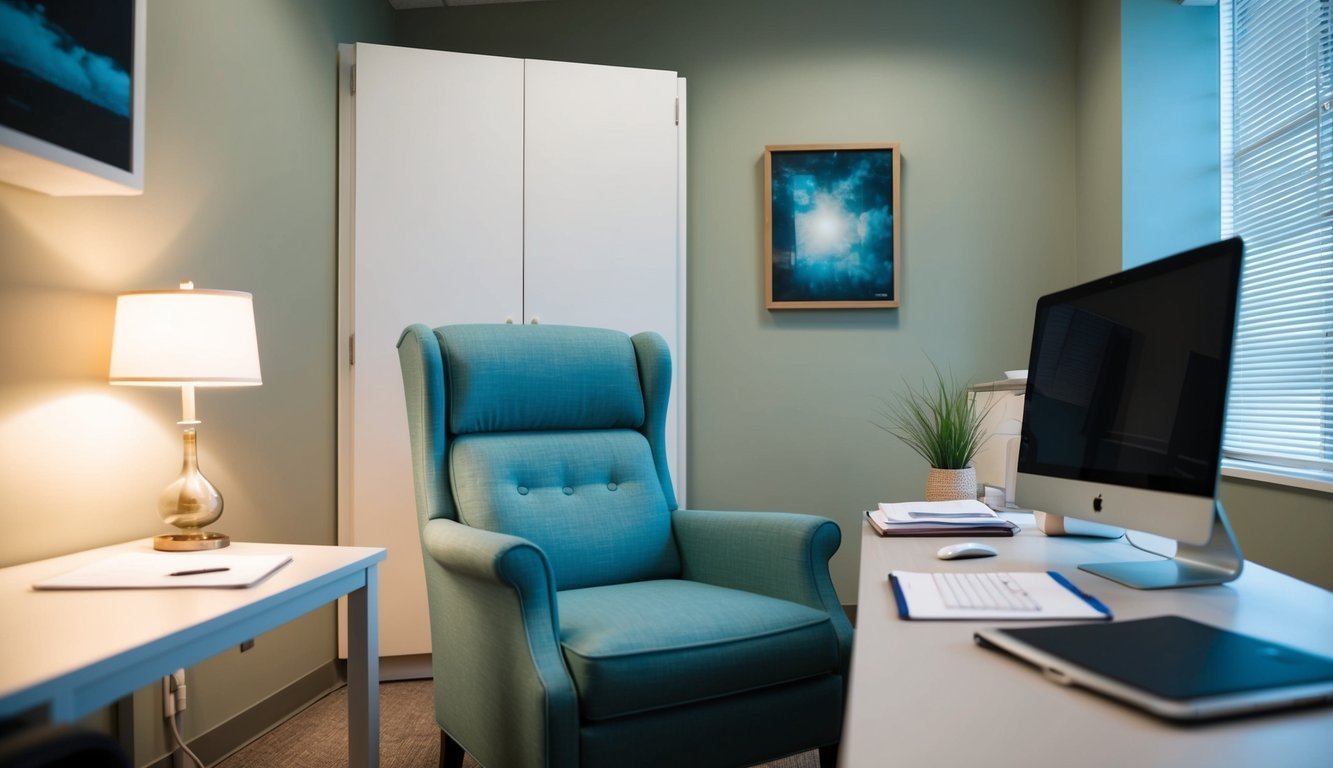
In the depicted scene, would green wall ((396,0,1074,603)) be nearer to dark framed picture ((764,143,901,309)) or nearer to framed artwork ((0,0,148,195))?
dark framed picture ((764,143,901,309))

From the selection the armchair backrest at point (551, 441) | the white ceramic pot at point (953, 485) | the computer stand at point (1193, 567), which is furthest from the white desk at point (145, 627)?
the white ceramic pot at point (953, 485)

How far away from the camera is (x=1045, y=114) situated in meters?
3.28

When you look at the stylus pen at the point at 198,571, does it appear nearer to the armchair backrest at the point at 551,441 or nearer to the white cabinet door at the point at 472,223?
the armchair backrest at the point at 551,441

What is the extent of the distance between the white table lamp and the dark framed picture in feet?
6.75

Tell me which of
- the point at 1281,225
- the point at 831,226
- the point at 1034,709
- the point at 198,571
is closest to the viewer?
the point at 1034,709

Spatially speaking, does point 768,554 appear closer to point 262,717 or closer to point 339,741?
point 339,741

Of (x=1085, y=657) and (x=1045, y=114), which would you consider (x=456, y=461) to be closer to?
(x=1085, y=657)

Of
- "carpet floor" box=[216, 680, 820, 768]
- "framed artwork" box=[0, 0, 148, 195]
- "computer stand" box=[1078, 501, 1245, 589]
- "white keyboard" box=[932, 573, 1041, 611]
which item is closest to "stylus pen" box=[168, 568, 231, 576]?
"framed artwork" box=[0, 0, 148, 195]

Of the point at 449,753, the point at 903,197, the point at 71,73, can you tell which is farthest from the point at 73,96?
the point at 903,197

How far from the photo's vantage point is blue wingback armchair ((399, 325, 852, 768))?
1.47m

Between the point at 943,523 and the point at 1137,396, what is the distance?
0.48m

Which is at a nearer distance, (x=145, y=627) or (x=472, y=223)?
(x=145, y=627)

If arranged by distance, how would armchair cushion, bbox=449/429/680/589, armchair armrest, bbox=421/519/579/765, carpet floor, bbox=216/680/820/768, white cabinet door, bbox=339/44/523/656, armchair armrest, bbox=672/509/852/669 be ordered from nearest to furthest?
armchair armrest, bbox=421/519/579/765
armchair armrest, bbox=672/509/852/669
armchair cushion, bbox=449/429/680/589
carpet floor, bbox=216/680/820/768
white cabinet door, bbox=339/44/523/656

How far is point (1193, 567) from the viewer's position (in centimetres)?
117
